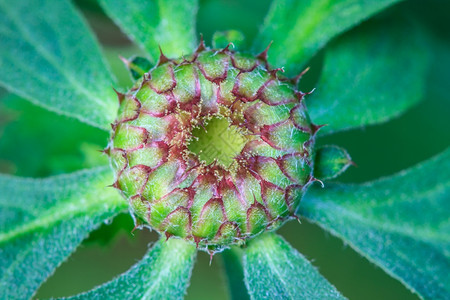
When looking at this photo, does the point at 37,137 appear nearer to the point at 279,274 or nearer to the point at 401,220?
the point at 279,274

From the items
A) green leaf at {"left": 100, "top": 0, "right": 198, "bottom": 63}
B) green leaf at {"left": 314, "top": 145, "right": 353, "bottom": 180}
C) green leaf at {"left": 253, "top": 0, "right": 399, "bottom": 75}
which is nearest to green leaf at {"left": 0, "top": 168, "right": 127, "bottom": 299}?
green leaf at {"left": 100, "top": 0, "right": 198, "bottom": 63}

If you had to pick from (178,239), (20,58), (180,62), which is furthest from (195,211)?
(20,58)

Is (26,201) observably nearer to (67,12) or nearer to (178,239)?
(178,239)

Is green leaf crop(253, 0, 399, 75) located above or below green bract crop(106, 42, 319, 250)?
above

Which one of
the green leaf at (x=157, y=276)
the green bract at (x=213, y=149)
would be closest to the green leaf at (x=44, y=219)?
the green leaf at (x=157, y=276)

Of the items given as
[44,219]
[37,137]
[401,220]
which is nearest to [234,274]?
[401,220]

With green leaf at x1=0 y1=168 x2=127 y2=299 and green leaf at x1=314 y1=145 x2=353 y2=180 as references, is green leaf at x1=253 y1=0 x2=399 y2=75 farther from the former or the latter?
green leaf at x1=0 y1=168 x2=127 y2=299
